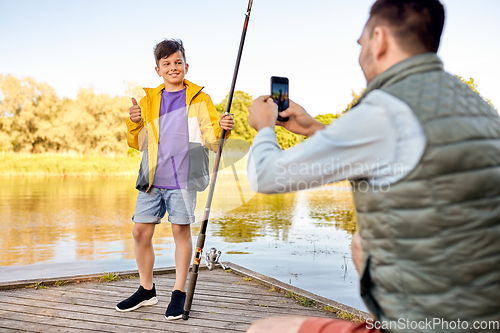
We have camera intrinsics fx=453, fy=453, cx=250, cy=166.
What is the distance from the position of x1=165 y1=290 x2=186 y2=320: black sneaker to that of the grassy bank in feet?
86.7

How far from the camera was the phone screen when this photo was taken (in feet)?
5.27

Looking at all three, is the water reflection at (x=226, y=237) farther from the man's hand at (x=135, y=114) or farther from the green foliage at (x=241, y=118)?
the green foliage at (x=241, y=118)

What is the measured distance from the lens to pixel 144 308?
126 inches

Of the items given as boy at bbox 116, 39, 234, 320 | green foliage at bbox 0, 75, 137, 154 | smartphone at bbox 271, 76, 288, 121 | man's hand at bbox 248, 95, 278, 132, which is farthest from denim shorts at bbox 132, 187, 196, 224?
green foliage at bbox 0, 75, 137, 154

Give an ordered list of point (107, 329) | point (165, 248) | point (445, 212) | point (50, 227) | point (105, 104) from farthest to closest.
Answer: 1. point (105, 104)
2. point (50, 227)
3. point (165, 248)
4. point (107, 329)
5. point (445, 212)

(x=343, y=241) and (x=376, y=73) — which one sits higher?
(x=376, y=73)

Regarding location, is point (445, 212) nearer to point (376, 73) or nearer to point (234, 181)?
point (376, 73)

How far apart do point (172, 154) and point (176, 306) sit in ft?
3.40

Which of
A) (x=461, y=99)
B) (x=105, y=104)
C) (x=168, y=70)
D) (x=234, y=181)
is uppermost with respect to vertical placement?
(x=105, y=104)

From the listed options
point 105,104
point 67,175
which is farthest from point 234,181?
point 105,104

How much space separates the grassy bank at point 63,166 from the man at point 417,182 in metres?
28.6

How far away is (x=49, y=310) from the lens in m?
3.14

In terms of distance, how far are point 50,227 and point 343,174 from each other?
33.6 ft

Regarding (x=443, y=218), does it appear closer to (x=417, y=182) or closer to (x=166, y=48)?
(x=417, y=182)
